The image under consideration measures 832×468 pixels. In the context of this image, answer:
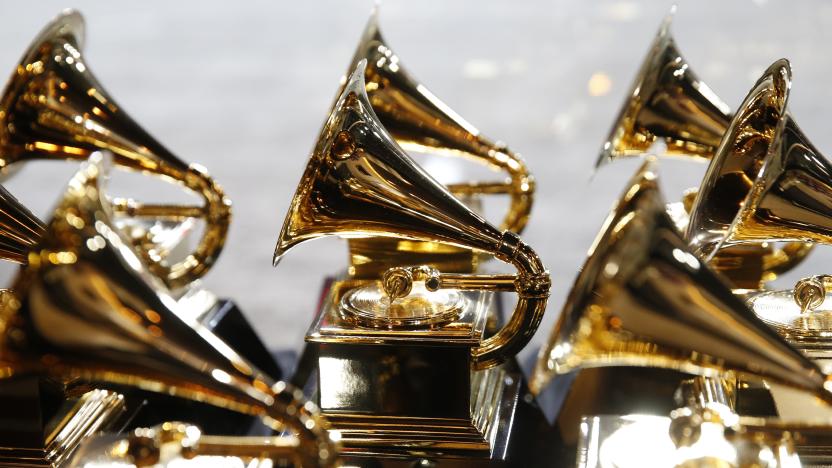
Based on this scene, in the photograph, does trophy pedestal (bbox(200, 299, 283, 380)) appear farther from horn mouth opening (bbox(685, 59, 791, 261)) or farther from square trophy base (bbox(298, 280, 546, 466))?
horn mouth opening (bbox(685, 59, 791, 261))

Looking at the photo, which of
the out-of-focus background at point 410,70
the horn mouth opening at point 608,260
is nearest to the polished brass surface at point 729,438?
the horn mouth opening at point 608,260

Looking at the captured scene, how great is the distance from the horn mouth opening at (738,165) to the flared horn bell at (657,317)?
1.03 ft

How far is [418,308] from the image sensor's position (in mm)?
1146

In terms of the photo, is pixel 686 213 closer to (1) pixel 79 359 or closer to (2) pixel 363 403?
(2) pixel 363 403

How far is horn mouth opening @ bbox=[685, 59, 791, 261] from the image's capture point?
113cm

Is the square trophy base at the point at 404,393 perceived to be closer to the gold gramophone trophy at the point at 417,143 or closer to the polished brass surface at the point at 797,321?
the gold gramophone trophy at the point at 417,143

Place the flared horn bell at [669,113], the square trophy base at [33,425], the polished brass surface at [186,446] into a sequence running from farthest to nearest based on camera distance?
1. the flared horn bell at [669,113]
2. the square trophy base at [33,425]
3. the polished brass surface at [186,446]

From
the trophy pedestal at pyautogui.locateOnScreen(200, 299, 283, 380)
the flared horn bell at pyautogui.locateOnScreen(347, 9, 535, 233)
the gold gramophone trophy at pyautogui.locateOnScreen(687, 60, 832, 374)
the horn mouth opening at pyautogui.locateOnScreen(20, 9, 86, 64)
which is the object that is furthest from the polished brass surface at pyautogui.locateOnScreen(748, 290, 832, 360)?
the horn mouth opening at pyautogui.locateOnScreen(20, 9, 86, 64)

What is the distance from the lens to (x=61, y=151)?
1.47 meters

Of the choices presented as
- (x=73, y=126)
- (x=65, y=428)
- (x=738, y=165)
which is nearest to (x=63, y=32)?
(x=73, y=126)

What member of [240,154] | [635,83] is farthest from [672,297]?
[240,154]

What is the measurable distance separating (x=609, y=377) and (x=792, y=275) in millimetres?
1252

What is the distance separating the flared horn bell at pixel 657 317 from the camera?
78cm

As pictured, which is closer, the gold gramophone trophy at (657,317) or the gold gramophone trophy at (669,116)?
the gold gramophone trophy at (657,317)
